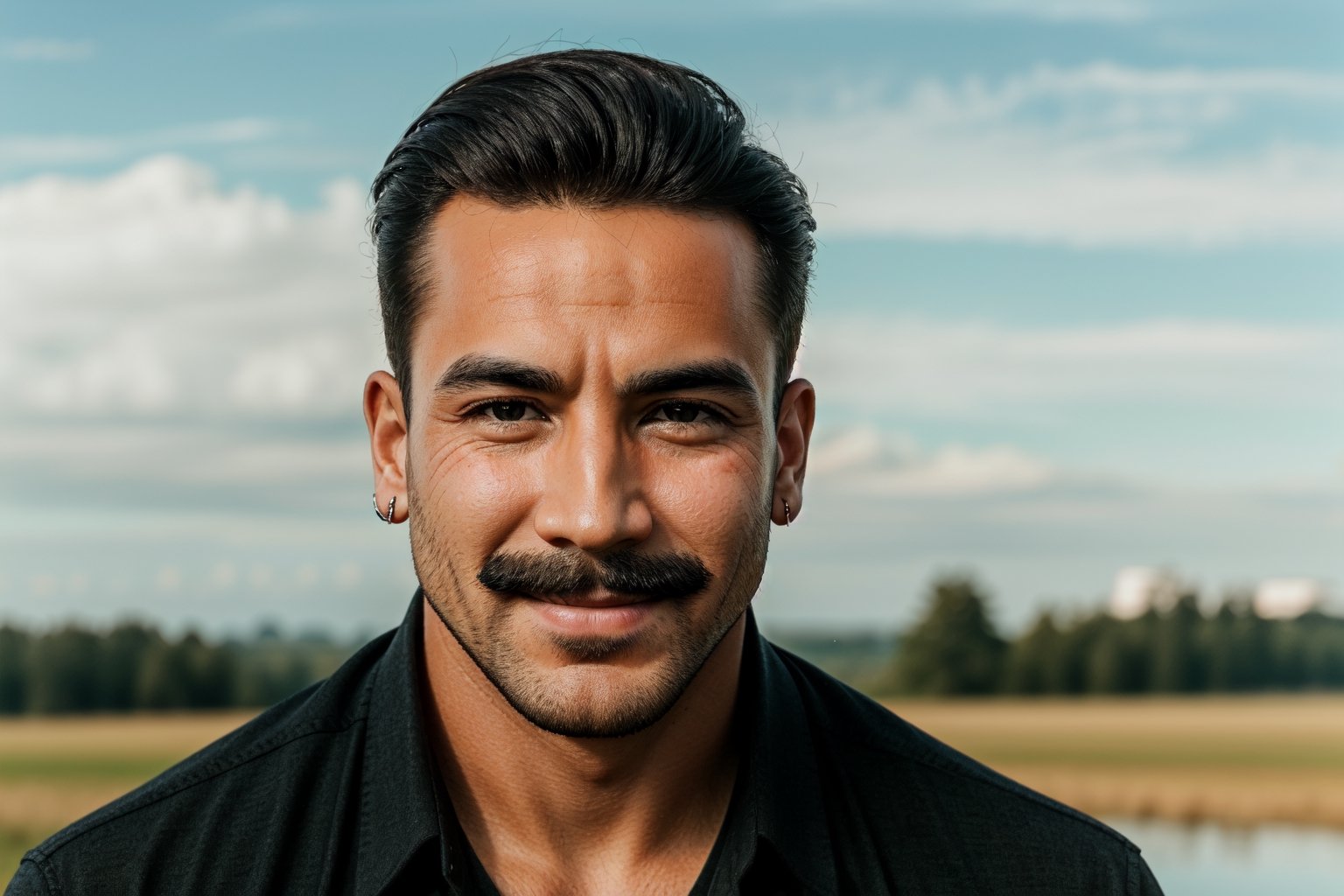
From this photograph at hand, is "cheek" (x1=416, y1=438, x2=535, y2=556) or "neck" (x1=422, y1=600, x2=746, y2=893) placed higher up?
"cheek" (x1=416, y1=438, x2=535, y2=556)

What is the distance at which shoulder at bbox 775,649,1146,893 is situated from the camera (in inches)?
144

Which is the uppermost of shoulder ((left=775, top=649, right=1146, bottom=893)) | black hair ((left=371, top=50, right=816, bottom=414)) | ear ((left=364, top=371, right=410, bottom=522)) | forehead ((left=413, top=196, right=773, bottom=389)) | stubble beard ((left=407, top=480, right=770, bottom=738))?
black hair ((left=371, top=50, right=816, bottom=414))

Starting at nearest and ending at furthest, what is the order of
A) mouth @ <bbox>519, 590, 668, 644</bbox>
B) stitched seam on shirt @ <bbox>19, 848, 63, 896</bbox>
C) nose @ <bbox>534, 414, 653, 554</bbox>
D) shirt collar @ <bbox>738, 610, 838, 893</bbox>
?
nose @ <bbox>534, 414, 653, 554</bbox> → mouth @ <bbox>519, 590, 668, 644</bbox> → stitched seam on shirt @ <bbox>19, 848, 63, 896</bbox> → shirt collar @ <bbox>738, 610, 838, 893</bbox>

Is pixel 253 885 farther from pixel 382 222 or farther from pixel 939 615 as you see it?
pixel 939 615

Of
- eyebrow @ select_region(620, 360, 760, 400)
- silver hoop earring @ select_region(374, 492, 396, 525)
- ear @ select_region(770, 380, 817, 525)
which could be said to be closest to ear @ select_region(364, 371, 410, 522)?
silver hoop earring @ select_region(374, 492, 396, 525)

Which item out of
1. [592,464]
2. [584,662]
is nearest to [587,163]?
[592,464]

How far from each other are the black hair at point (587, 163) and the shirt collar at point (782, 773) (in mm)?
782

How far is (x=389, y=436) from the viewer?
12.0 feet

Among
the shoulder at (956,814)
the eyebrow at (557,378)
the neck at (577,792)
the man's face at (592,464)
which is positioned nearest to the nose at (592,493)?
the man's face at (592,464)

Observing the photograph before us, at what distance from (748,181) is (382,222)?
3.26 ft

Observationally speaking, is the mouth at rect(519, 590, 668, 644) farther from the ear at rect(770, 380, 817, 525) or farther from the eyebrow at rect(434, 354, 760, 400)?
the ear at rect(770, 380, 817, 525)

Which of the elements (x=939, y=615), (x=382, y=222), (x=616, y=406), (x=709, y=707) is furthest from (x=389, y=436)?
(x=939, y=615)

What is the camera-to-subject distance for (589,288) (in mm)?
3139

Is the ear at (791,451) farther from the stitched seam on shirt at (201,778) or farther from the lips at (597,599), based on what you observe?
the stitched seam on shirt at (201,778)
